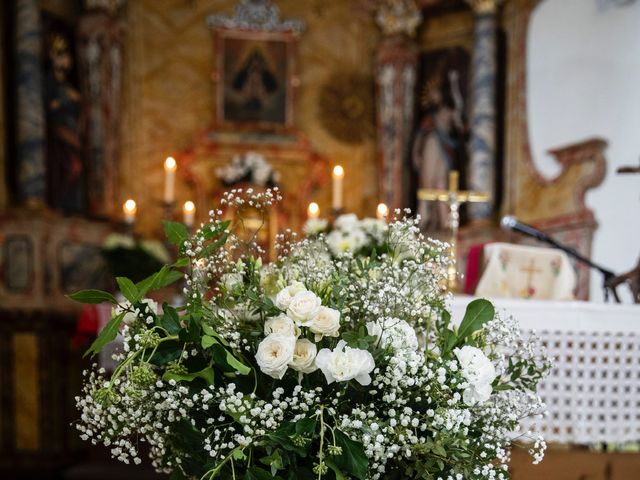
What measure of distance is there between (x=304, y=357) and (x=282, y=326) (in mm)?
66

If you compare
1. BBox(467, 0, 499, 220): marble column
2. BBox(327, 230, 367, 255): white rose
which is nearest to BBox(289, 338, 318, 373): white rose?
BBox(327, 230, 367, 255): white rose

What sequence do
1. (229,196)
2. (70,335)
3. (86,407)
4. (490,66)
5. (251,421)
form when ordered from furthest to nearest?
(490,66) → (70,335) → (229,196) → (86,407) → (251,421)

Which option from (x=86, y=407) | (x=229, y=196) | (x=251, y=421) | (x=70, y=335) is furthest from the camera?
(x=70, y=335)

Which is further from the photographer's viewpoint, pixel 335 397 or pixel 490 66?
pixel 490 66

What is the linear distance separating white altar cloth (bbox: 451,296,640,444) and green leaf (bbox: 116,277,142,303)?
1.93 meters

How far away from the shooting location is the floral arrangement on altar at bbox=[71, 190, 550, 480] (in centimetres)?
147

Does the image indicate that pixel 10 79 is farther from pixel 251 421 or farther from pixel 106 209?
pixel 251 421

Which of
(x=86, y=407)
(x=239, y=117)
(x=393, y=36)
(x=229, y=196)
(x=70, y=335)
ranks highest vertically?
(x=393, y=36)

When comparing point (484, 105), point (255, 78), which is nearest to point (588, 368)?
point (484, 105)

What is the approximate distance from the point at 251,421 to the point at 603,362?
7.34 feet

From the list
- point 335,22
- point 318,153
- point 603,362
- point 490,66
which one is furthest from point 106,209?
point 603,362

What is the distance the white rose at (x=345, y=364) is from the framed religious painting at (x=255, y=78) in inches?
293

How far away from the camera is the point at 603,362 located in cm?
334

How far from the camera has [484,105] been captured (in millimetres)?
7957
